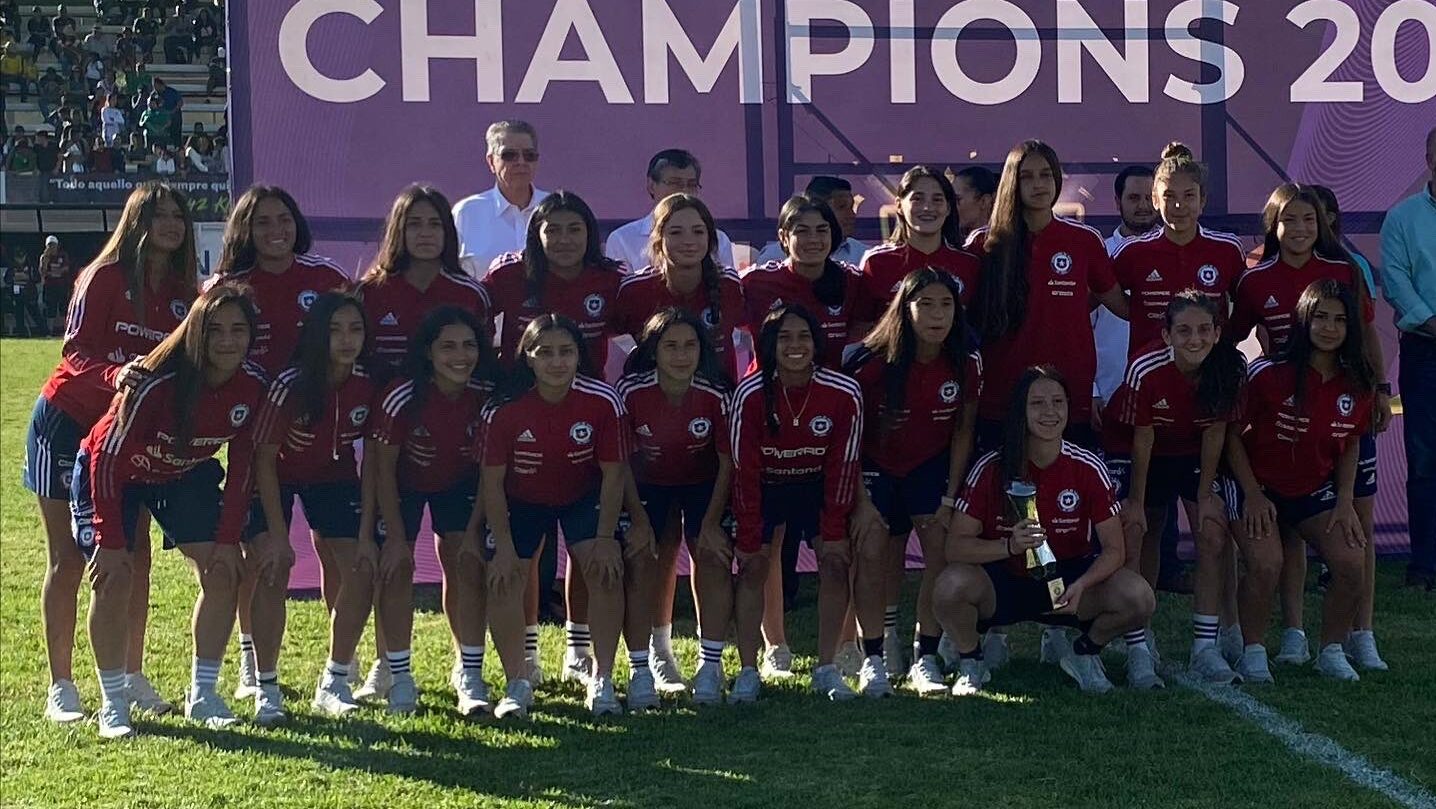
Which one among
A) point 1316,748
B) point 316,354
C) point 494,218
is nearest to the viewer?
point 1316,748

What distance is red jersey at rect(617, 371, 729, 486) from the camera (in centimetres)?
473

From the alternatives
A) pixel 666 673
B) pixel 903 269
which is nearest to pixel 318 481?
pixel 666 673

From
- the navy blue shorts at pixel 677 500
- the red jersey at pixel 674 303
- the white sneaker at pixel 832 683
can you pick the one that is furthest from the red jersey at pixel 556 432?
the white sneaker at pixel 832 683

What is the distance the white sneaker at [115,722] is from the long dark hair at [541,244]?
1.66 metres

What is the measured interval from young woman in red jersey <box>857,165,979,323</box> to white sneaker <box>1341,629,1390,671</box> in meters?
1.60

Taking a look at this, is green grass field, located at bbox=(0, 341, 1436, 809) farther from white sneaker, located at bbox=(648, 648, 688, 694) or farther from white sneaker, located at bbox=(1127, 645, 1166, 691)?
white sneaker, located at bbox=(648, 648, 688, 694)

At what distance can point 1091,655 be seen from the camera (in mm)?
4750

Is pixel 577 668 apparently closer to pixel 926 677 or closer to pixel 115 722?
pixel 926 677

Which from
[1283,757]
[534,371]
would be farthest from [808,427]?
[1283,757]

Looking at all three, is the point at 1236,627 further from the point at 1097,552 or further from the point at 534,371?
the point at 534,371

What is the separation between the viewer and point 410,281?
4.82 m

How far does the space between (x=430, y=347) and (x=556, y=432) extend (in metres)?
0.43

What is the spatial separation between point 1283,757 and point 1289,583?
1.13 metres

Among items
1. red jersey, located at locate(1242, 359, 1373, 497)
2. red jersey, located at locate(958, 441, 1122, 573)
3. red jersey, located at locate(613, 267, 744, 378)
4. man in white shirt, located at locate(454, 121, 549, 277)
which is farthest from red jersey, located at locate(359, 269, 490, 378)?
red jersey, located at locate(1242, 359, 1373, 497)
